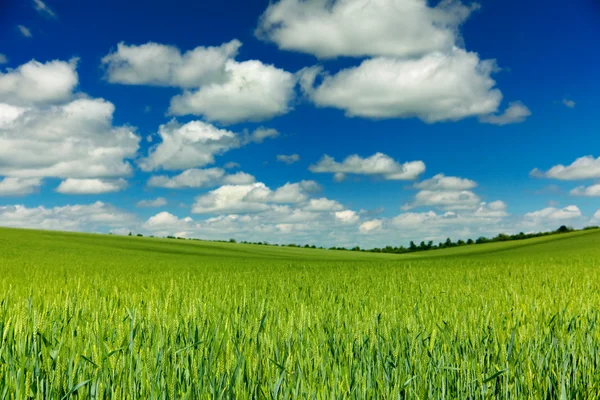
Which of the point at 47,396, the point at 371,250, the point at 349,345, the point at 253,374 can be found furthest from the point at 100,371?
the point at 371,250

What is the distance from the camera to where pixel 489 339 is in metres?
4.20

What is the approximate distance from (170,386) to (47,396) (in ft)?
2.16

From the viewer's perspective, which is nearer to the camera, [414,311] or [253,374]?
[253,374]

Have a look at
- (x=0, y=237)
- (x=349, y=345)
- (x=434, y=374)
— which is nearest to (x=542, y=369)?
(x=434, y=374)

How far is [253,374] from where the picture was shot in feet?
9.95

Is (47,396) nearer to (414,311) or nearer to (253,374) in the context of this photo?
(253,374)

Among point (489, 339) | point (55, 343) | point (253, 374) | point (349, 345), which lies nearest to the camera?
point (253, 374)

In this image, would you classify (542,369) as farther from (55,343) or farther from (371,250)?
(371,250)

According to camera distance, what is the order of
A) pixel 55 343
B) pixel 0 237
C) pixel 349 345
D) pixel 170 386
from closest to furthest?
pixel 170 386, pixel 349 345, pixel 55 343, pixel 0 237

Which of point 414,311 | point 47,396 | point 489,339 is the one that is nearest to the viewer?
point 47,396

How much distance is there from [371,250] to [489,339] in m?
63.2

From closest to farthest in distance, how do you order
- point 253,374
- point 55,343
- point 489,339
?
point 253,374 → point 55,343 → point 489,339

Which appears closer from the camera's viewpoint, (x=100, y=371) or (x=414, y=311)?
(x=100, y=371)

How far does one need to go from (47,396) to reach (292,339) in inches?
74.7
